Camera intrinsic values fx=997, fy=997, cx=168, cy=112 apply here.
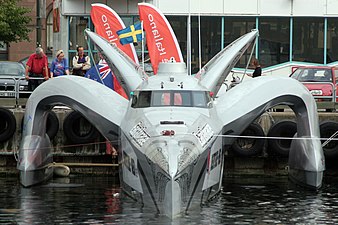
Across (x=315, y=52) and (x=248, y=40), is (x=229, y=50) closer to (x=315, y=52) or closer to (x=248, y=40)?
(x=248, y=40)

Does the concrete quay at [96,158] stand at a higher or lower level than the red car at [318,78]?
lower

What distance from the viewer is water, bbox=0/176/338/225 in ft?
61.8

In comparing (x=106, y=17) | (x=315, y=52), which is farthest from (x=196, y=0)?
(x=106, y=17)

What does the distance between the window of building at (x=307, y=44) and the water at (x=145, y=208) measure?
1414 cm

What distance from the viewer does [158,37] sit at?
3044 cm

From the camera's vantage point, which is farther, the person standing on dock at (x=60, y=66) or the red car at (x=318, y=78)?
the red car at (x=318, y=78)

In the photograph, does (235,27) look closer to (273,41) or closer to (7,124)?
(273,41)

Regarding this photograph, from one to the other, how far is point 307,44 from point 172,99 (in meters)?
19.6

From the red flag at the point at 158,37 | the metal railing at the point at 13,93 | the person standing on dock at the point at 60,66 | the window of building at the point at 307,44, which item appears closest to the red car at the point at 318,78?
the red flag at the point at 158,37

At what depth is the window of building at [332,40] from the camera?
3875cm

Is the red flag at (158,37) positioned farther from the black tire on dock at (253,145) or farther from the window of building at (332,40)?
the window of building at (332,40)

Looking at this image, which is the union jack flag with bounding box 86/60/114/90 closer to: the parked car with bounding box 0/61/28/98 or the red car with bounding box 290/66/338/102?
the parked car with bounding box 0/61/28/98

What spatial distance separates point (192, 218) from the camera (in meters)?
18.2

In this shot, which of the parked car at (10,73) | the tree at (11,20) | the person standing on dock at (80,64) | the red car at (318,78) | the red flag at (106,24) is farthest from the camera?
the tree at (11,20)
